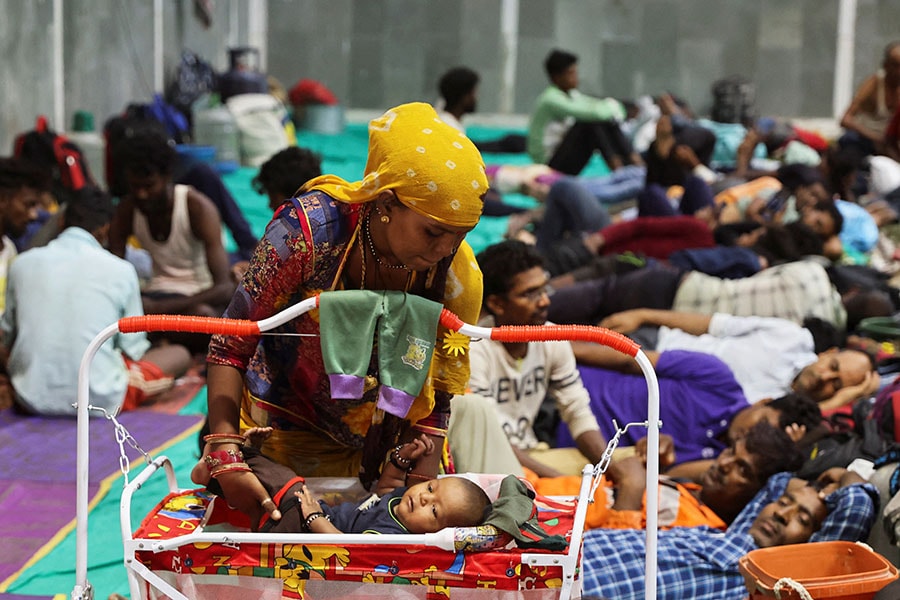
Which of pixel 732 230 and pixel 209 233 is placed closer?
pixel 209 233

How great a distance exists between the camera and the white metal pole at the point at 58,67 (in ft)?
26.3

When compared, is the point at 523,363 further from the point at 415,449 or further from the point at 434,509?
the point at 434,509

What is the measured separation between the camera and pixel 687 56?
14.3 metres

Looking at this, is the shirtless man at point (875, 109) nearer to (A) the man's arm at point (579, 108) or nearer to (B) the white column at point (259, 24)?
(A) the man's arm at point (579, 108)

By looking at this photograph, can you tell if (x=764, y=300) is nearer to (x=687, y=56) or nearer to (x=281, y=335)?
(x=281, y=335)

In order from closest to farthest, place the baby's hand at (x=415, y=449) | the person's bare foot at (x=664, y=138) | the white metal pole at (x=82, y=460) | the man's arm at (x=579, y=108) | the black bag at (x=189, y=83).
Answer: the white metal pole at (x=82, y=460) → the baby's hand at (x=415, y=449) → the person's bare foot at (x=664, y=138) → the man's arm at (x=579, y=108) → the black bag at (x=189, y=83)

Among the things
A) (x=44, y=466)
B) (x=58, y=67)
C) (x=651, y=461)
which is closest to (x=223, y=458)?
(x=651, y=461)

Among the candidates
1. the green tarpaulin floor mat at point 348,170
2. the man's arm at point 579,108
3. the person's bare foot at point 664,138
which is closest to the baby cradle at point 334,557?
the green tarpaulin floor mat at point 348,170

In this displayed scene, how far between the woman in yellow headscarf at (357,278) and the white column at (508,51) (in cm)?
1244

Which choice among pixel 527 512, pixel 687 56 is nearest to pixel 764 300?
pixel 527 512

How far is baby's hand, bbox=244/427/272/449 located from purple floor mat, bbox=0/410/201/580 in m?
1.34

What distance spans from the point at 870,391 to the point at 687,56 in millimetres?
10308

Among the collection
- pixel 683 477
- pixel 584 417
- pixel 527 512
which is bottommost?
pixel 683 477

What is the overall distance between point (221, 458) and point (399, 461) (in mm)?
361
